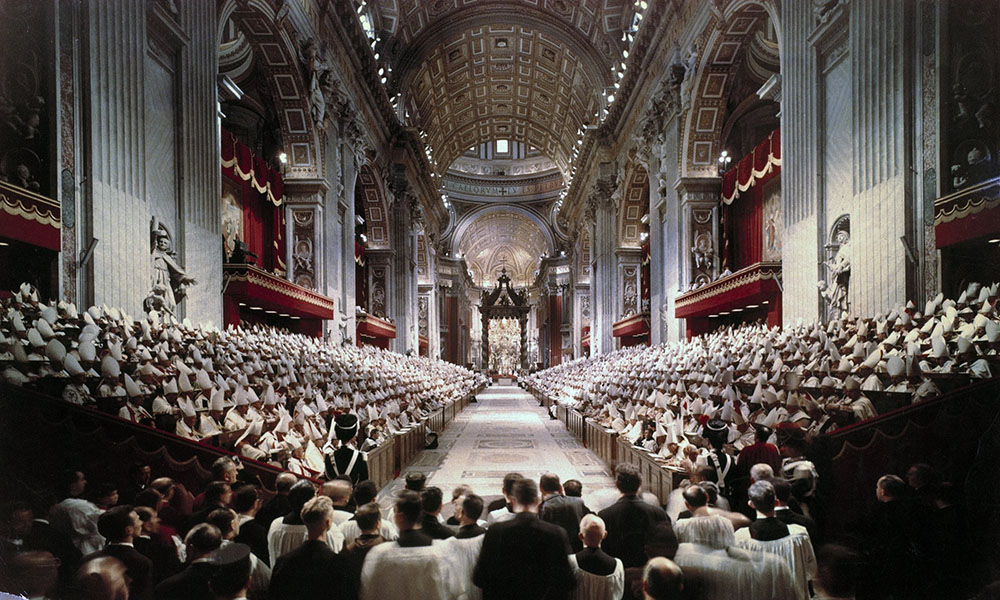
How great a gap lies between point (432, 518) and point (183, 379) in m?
3.50

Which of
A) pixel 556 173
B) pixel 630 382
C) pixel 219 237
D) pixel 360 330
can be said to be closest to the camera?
pixel 219 237

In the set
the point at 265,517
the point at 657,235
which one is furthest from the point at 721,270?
the point at 265,517

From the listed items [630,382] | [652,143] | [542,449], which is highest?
[652,143]

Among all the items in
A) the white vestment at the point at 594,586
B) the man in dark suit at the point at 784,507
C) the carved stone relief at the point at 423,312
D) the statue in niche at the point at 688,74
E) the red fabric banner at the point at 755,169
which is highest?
the statue in niche at the point at 688,74

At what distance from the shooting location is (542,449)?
10219mm

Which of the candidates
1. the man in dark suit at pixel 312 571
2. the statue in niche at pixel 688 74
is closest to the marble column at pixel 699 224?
the statue in niche at pixel 688 74

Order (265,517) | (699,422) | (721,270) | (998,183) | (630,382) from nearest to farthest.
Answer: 1. (265,517)
2. (998,183)
3. (699,422)
4. (630,382)
5. (721,270)

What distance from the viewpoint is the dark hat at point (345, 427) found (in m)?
5.84

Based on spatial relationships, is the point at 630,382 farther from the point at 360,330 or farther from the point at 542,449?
the point at 360,330

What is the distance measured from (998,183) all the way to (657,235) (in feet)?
41.7

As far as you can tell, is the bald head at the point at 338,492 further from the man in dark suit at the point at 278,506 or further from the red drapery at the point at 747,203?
the red drapery at the point at 747,203

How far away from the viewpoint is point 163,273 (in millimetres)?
7723

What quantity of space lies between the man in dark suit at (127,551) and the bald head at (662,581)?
2281 mm

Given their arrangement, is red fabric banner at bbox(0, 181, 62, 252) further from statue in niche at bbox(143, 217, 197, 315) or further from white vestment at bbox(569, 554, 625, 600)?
white vestment at bbox(569, 554, 625, 600)
